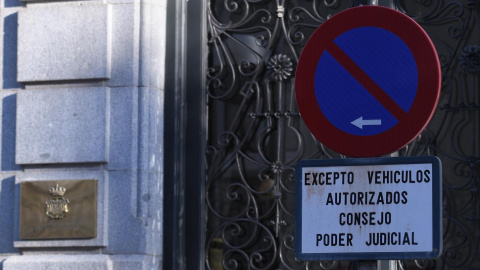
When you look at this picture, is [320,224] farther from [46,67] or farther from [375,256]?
[46,67]

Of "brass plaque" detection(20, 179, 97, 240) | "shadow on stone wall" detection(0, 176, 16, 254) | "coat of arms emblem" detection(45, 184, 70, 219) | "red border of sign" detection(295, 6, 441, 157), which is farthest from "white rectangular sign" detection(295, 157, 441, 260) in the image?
"shadow on stone wall" detection(0, 176, 16, 254)

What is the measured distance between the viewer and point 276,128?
27.0ft

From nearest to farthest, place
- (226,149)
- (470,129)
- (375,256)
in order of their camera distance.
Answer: (375,256)
(470,129)
(226,149)

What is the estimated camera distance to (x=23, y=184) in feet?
27.0

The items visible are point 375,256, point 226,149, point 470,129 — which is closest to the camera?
point 375,256

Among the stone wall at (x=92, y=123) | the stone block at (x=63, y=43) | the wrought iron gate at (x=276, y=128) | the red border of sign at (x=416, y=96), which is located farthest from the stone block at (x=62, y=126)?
the red border of sign at (x=416, y=96)

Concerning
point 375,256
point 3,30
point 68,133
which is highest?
point 3,30

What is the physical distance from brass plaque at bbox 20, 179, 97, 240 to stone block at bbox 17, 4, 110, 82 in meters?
0.79

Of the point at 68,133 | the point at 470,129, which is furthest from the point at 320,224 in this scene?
the point at 68,133

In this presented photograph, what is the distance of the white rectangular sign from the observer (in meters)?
5.32

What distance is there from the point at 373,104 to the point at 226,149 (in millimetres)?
2966

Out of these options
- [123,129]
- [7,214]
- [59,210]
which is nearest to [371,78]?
[123,129]

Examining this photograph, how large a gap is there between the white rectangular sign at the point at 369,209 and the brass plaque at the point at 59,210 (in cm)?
291

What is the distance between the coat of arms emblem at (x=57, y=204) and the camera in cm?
811
